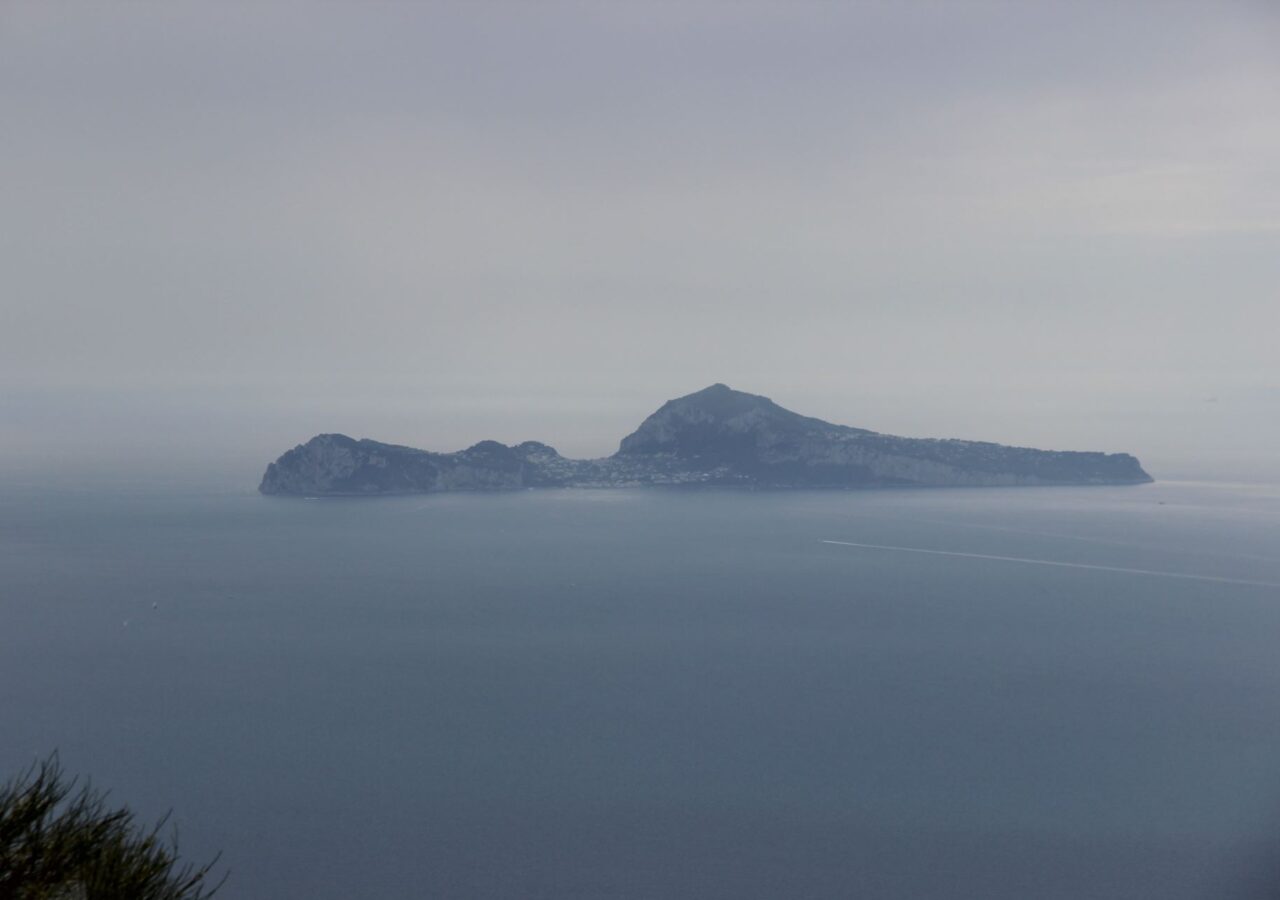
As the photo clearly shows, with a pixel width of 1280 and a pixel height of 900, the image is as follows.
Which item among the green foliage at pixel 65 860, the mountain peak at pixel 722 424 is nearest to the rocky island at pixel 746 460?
the mountain peak at pixel 722 424

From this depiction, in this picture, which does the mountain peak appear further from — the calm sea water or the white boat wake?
the calm sea water

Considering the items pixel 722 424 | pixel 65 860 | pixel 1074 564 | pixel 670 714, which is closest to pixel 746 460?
pixel 722 424

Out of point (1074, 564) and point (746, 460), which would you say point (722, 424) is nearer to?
point (746, 460)

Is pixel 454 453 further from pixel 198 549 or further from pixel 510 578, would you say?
pixel 510 578

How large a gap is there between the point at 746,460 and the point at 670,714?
145 ft

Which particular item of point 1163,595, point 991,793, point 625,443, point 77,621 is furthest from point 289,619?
point 625,443

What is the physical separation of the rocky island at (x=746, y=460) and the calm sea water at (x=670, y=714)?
20.8 metres

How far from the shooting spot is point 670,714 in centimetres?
1647

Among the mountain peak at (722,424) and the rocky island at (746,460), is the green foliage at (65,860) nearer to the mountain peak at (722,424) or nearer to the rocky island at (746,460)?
the rocky island at (746,460)

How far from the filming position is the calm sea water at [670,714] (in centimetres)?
1120

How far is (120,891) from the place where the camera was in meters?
3.77

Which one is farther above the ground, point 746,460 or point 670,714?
point 746,460

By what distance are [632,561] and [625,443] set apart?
31.1 metres

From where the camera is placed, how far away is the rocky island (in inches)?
2280
